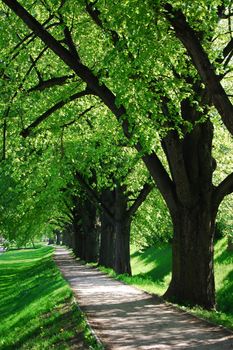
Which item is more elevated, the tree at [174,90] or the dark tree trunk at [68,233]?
the dark tree trunk at [68,233]

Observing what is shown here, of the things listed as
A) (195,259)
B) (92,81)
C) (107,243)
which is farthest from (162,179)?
(107,243)

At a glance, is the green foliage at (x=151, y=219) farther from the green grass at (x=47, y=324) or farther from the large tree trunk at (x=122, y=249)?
the green grass at (x=47, y=324)

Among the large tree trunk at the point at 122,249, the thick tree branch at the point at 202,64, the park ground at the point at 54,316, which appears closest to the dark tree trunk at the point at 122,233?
the large tree trunk at the point at 122,249

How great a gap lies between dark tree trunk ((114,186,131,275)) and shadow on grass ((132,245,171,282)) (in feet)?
34.2

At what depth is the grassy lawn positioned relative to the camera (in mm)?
12643

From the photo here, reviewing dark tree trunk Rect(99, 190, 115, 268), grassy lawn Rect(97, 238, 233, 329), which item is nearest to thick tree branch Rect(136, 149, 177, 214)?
grassy lawn Rect(97, 238, 233, 329)

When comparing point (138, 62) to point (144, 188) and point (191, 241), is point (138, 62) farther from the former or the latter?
point (144, 188)

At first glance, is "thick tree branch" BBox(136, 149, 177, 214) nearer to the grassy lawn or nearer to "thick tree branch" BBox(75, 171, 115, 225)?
the grassy lawn

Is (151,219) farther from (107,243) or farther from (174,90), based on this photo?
(174,90)

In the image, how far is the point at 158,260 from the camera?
44.0m

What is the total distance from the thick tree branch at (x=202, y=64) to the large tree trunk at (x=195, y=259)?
5.74 metres

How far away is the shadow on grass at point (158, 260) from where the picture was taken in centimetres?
3832

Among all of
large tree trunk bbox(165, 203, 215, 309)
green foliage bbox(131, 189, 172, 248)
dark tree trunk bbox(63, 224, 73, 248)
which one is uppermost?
dark tree trunk bbox(63, 224, 73, 248)

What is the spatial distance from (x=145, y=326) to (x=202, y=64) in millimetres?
5211
